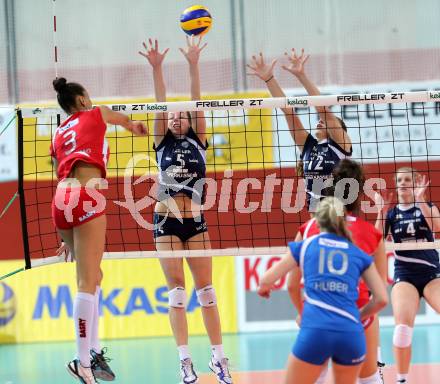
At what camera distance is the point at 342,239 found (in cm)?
494

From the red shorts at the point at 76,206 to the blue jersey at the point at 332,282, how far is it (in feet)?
5.83

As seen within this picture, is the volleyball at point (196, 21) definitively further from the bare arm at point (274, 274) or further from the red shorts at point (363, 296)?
the bare arm at point (274, 274)

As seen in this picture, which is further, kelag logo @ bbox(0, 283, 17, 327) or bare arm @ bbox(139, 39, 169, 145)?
kelag logo @ bbox(0, 283, 17, 327)

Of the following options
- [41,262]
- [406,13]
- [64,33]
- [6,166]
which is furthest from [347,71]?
[41,262]

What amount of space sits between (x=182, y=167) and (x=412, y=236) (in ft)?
7.09

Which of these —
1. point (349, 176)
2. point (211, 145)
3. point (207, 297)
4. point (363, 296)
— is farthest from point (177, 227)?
point (211, 145)

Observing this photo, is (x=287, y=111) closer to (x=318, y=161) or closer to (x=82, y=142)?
(x=318, y=161)

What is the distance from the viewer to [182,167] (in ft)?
24.6

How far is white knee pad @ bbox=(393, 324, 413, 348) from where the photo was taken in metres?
7.32

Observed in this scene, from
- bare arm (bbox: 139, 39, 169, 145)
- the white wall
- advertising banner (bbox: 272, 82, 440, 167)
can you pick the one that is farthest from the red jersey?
the white wall

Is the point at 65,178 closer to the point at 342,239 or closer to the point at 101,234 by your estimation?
the point at 101,234

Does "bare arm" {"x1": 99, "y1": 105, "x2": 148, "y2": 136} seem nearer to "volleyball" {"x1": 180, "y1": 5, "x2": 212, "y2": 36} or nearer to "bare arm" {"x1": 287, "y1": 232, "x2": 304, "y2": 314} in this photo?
"bare arm" {"x1": 287, "y1": 232, "x2": 304, "y2": 314}

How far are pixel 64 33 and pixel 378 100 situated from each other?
25.3 feet

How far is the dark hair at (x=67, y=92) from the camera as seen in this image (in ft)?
20.8
